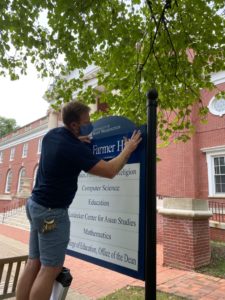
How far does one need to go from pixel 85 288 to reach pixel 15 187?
103 feet

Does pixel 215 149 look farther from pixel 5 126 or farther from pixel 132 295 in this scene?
pixel 5 126

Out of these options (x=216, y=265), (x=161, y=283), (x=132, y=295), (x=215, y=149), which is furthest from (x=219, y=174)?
(x=132, y=295)

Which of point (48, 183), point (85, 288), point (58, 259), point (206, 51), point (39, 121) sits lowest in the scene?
point (85, 288)

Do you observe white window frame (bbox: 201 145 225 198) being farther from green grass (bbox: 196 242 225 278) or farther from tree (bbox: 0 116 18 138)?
tree (bbox: 0 116 18 138)

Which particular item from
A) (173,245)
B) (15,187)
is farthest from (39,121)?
(173,245)

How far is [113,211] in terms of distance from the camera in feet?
9.12

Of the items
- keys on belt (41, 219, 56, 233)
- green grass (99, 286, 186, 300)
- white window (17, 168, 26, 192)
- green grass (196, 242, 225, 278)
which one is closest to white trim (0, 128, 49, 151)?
white window (17, 168, 26, 192)

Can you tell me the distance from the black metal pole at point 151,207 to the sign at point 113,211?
191 millimetres

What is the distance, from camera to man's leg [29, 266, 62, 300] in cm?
222

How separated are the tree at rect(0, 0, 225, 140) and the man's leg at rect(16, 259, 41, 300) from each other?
3246mm

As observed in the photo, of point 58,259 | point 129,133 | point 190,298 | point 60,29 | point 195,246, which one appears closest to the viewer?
point 58,259

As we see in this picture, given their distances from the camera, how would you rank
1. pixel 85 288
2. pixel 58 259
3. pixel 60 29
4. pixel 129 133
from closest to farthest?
pixel 58 259
pixel 129 133
pixel 60 29
pixel 85 288

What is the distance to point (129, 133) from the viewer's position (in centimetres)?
271

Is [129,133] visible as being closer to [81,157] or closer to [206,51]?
[81,157]
